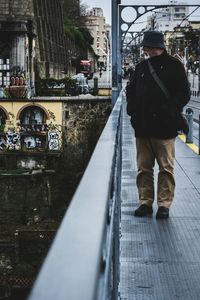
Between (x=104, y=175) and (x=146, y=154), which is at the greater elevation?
(x=104, y=175)

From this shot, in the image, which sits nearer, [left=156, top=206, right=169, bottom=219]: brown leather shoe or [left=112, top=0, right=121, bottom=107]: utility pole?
[left=156, top=206, right=169, bottom=219]: brown leather shoe

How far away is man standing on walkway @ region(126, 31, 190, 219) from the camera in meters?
5.87

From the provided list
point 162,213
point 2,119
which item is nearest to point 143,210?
point 162,213

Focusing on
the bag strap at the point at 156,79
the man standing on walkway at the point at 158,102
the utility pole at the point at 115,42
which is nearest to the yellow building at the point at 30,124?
the utility pole at the point at 115,42

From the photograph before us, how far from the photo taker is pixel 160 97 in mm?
5902

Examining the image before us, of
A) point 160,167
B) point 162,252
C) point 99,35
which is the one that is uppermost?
point 99,35

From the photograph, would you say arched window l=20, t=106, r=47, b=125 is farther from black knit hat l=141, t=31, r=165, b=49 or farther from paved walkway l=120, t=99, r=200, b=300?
black knit hat l=141, t=31, r=165, b=49

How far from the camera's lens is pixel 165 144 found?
19.8 ft

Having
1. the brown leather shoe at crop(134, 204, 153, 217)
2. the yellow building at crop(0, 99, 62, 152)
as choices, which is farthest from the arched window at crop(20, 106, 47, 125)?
the brown leather shoe at crop(134, 204, 153, 217)

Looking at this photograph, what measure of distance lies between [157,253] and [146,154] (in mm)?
1232

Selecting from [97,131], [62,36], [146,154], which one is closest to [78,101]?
[97,131]

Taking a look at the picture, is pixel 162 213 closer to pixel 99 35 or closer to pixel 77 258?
pixel 77 258

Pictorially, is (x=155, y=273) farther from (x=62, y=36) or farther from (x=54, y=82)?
(x=62, y=36)

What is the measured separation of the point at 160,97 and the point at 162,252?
4.77 ft
